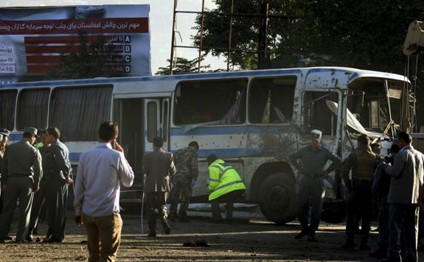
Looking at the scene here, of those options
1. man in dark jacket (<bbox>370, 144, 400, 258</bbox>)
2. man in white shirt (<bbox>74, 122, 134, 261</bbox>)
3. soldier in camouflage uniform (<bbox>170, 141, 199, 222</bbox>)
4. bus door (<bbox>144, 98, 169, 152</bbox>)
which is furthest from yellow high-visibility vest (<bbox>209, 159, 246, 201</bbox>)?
man in white shirt (<bbox>74, 122, 134, 261</bbox>)

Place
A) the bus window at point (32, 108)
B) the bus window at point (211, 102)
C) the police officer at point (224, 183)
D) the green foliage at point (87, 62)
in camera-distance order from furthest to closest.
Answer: the green foliage at point (87, 62)
the bus window at point (32, 108)
the bus window at point (211, 102)
the police officer at point (224, 183)

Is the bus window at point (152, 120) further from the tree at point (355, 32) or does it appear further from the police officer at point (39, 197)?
the tree at point (355, 32)

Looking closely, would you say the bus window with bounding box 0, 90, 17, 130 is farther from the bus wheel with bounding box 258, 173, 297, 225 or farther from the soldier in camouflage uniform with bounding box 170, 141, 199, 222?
the bus wheel with bounding box 258, 173, 297, 225

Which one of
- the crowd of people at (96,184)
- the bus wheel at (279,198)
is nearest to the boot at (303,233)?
the crowd of people at (96,184)

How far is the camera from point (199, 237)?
55.3 ft

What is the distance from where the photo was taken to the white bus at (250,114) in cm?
1977

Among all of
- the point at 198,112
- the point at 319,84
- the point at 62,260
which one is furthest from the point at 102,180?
the point at 198,112

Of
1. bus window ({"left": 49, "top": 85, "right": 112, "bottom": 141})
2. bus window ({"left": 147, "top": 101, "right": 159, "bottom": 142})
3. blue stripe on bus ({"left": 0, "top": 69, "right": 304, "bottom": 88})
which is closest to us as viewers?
blue stripe on bus ({"left": 0, "top": 69, "right": 304, "bottom": 88})

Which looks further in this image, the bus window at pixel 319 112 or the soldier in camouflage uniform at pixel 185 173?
the soldier in camouflage uniform at pixel 185 173

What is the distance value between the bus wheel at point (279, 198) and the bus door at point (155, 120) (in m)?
3.28

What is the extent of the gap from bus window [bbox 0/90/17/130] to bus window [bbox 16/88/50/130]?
9.6 inches

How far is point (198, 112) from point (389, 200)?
9.94m

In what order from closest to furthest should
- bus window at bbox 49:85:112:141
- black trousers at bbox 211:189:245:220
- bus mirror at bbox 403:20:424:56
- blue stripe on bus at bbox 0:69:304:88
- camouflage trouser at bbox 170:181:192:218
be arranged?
bus mirror at bbox 403:20:424:56 → black trousers at bbox 211:189:245:220 → camouflage trouser at bbox 170:181:192:218 → blue stripe on bus at bbox 0:69:304:88 → bus window at bbox 49:85:112:141

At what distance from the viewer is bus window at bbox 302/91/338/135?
1967 cm
